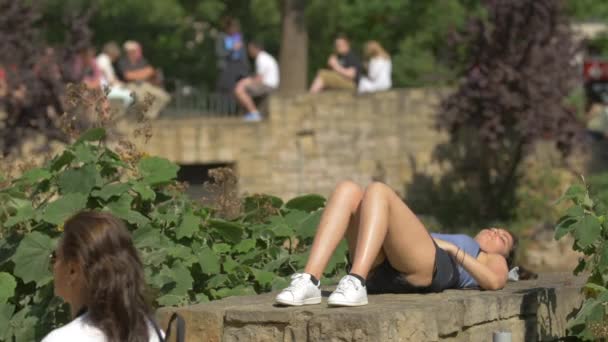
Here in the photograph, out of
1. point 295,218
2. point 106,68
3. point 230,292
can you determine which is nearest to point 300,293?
point 230,292

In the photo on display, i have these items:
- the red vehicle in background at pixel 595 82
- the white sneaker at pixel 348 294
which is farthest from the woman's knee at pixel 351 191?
the red vehicle in background at pixel 595 82

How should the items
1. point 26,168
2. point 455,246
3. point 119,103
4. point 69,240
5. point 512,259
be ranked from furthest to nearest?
point 119,103, point 26,168, point 512,259, point 455,246, point 69,240

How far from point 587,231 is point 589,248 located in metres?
0.09

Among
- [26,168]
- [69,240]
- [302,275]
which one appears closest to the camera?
[69,240]

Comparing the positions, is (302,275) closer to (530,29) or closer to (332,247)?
(332,247)

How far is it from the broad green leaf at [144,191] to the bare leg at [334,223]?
106cm

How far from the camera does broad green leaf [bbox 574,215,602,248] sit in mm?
6711

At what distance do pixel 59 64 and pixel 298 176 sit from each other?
320 cm

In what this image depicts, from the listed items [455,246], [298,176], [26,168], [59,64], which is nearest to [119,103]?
[59,64]

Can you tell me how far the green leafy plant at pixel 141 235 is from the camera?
707 cm

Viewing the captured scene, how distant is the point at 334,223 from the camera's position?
6.55 m

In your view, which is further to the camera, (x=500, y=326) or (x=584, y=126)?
(x=584, y=126)

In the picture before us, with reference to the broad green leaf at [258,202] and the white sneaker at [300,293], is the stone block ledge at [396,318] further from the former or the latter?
the broad green leaf at [258,202]

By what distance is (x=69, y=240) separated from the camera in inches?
178
